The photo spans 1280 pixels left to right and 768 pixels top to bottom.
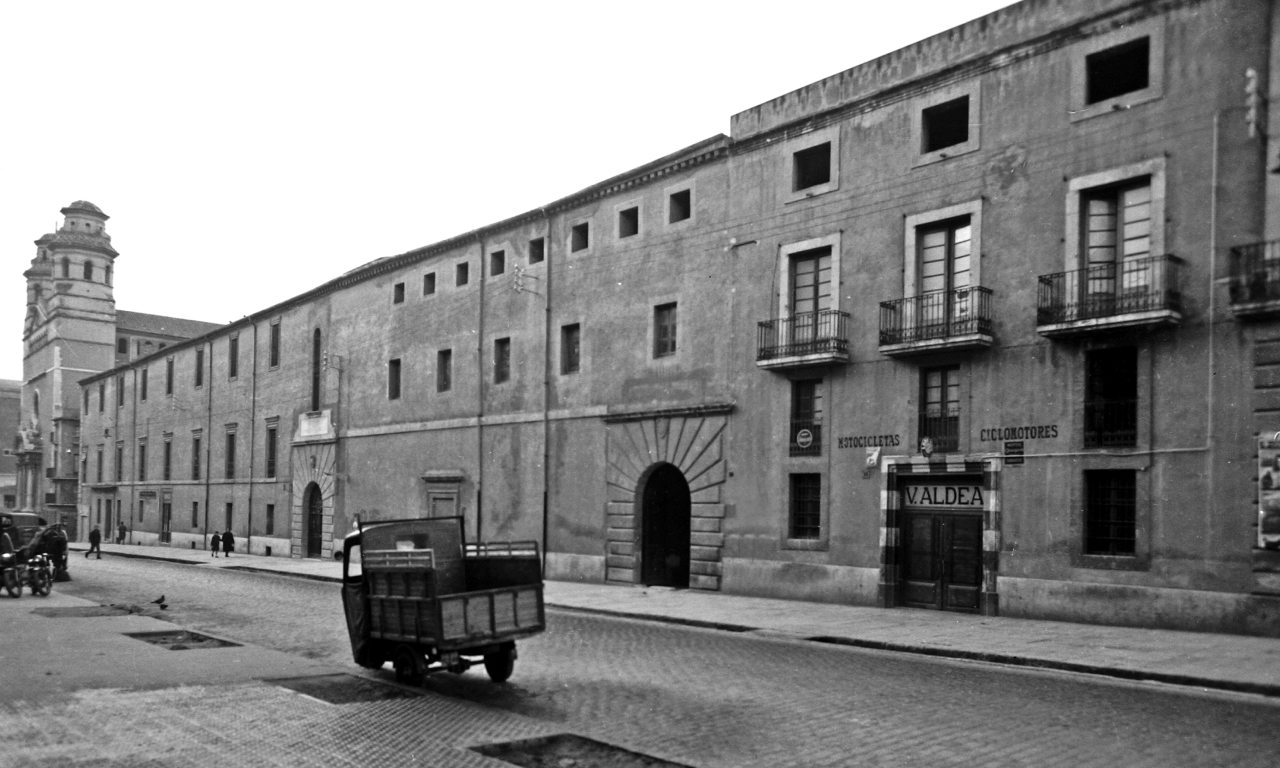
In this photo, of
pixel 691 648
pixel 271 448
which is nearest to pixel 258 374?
pixel 271 448

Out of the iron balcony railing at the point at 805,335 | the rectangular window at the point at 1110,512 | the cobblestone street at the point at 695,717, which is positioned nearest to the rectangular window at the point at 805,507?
the iron balcony railing at the point at 805,335

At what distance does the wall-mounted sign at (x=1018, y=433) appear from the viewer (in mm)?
19406

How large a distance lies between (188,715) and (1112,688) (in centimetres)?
1018

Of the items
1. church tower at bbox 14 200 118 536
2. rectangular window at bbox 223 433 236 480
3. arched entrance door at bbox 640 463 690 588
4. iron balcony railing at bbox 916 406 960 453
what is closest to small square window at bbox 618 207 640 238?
arched entrance door at bbox 640 463 690 588

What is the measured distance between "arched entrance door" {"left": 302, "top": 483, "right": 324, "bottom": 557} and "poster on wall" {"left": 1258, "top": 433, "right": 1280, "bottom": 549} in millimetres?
35041

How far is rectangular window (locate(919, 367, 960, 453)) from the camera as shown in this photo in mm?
21156

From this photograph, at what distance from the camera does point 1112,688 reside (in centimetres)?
1276

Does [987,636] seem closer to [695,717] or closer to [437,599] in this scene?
[695,717]

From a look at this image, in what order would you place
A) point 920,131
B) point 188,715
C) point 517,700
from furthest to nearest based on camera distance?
point 920,131
point 517,700
point 188,715

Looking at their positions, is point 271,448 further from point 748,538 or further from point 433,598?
point 433,598

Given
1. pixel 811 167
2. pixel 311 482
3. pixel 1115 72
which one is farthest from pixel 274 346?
pixel 1115 72

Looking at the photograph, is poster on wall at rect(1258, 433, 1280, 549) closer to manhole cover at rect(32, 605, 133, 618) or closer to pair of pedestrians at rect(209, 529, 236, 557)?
manhole cover at rect(32, 605, 133, 618)

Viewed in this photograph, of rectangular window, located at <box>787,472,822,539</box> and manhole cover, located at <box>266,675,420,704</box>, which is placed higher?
rectangular window, located at <box>787,472,822,539</box>

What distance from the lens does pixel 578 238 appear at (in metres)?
31.0
